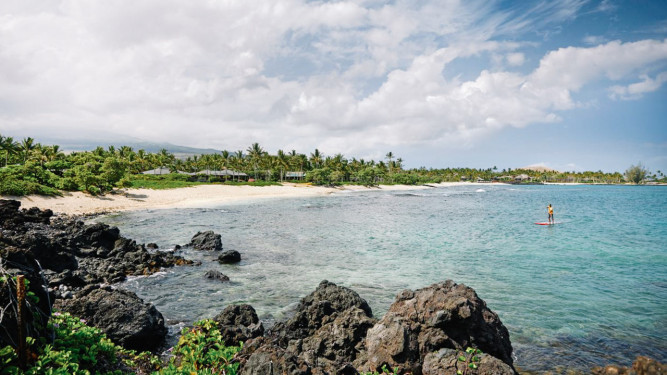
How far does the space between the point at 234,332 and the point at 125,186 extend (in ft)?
209

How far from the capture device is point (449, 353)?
762 cm

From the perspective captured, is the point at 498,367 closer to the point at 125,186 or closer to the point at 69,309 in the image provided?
the point at 69,309

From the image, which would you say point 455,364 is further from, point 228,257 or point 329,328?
point 228,257

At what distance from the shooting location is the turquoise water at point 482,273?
11.7 m

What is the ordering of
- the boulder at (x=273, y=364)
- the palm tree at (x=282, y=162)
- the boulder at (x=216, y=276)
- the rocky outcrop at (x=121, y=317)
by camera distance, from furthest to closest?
the palm tree at (x=282, y=162) → the boulder at (x=216, y=276) → the rocky outcrop at (x=121, y=317) → the boulder at (x=273, y=364)

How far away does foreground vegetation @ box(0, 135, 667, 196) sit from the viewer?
1944 inches

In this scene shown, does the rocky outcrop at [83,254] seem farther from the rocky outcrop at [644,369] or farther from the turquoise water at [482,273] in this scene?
the rocky outcrop at [644,369]

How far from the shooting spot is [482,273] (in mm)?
19422

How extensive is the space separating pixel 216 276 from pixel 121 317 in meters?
7.74

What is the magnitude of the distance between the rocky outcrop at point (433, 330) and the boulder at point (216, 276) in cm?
1070

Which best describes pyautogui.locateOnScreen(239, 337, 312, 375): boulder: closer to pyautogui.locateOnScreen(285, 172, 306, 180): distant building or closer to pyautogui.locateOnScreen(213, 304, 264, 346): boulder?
pyautogui.locateOnScreen(213, 304, 264, 346): boulder

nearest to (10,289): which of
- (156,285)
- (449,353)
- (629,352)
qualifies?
(449,353)

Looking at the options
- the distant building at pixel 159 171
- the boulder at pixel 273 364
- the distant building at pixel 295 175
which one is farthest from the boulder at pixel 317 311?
the distant building at pixel 295 175

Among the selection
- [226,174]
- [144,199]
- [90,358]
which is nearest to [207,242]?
[90,358]
